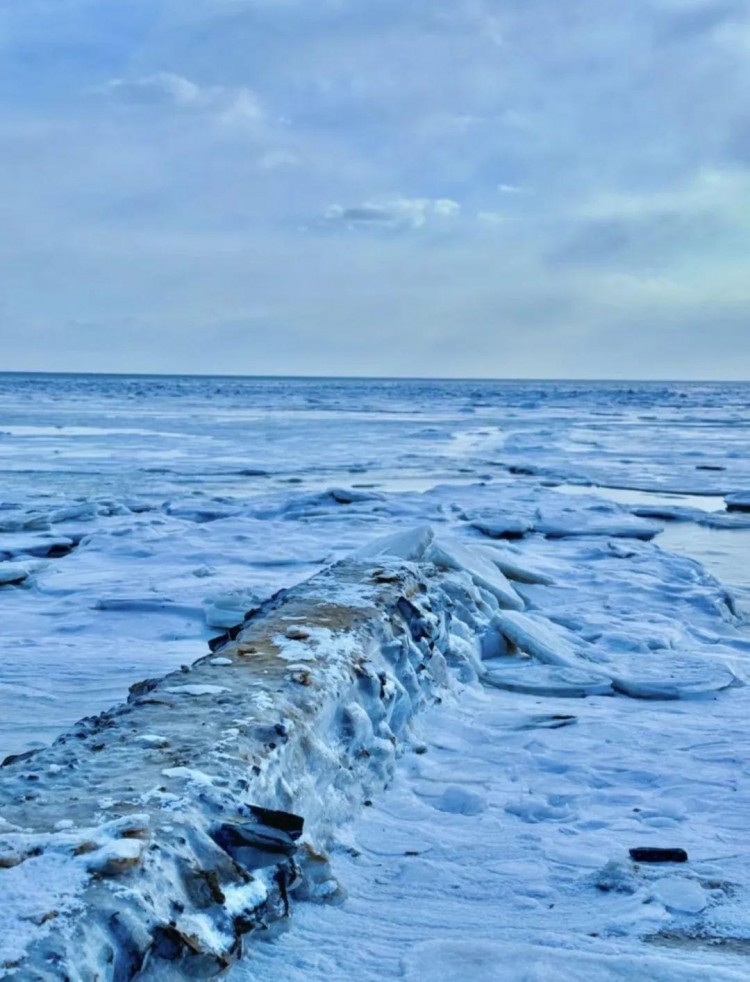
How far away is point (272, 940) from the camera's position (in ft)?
7.42

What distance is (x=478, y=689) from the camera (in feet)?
14.9

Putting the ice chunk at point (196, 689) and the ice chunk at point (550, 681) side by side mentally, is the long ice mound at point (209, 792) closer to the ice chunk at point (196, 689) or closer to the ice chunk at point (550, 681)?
the ice chunk at point (196, 689)

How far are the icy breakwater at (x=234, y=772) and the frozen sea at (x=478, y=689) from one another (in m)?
0.15

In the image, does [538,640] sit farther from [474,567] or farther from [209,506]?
[209,506]

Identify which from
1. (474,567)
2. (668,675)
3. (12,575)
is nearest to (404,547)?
(474,567)

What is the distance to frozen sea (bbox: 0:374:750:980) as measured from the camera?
7.93 ft

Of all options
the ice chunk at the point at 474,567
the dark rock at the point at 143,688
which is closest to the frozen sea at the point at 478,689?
the ice chunk at the point at 474,567

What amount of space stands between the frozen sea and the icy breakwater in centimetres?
15

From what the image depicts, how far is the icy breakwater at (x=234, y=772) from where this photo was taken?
1.87m

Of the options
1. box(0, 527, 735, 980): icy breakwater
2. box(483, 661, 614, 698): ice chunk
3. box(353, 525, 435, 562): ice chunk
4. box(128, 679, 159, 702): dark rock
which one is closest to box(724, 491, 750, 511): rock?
box(353, 525, 435, 562): ice chunk

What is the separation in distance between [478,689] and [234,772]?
7.13 feet

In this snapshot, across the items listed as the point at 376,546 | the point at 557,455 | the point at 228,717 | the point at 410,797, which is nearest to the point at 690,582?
the point at 376,546

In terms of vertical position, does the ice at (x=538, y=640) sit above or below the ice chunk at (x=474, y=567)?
below

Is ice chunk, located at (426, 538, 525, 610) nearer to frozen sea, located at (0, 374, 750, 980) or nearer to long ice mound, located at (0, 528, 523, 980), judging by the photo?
frozen sea, located at (0, 374, 750, 980)
